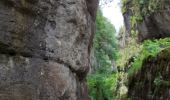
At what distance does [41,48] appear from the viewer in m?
4.86

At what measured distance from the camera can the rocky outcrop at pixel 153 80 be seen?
1059 cm

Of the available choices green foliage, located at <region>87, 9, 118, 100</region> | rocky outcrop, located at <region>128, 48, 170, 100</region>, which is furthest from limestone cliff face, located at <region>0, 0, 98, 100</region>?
green foliage, located at <region>87, 9, 118, 100</region>

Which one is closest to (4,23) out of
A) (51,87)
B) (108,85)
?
(51,87)

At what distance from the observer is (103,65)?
21875 millimetres

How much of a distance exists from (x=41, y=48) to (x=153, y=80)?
7049 mm

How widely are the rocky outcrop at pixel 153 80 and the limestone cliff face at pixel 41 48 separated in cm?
541

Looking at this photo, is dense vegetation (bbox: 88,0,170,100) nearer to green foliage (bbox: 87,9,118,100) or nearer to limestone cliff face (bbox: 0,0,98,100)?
green foliage (bbox: 87,9,118,100)

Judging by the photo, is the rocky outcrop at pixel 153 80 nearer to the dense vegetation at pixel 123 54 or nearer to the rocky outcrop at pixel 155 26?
the dense vegetation at pixel 123 54

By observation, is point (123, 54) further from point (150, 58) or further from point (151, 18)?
point (150, 58)

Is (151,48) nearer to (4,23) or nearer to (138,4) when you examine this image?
(138,4)

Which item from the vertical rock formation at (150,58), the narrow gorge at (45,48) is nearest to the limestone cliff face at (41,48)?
the narrow gorge at (45,48)

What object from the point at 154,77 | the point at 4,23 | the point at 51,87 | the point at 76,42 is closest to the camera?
the point at 4,23

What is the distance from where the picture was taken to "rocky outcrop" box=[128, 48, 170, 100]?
10594 millimetres

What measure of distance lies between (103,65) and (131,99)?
958 centimetres
